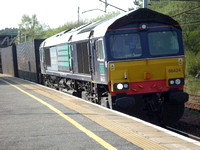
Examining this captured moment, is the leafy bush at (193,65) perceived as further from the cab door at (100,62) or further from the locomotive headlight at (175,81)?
the cab door at (100,62)

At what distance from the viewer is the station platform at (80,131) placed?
20.5 feet

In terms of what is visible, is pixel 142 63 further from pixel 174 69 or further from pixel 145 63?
pixel 174 69

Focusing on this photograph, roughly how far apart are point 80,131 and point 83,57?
18.7ft

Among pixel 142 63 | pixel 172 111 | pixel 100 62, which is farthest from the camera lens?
pixel 172 111

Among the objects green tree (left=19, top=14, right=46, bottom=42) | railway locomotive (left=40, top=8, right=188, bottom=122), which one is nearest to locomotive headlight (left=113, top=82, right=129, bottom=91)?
railway locomotive (left=40, top=8, right=188, bottom=122)

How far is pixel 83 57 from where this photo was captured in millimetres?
12773

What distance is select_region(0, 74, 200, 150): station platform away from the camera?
6.26 meters

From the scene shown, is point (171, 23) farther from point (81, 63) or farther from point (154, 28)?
point (81, 63)

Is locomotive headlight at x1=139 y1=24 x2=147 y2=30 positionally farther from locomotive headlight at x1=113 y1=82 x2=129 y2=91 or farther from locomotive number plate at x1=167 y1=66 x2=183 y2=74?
locomotive headlight at x1=113 y1=82 x2=129 y2=91

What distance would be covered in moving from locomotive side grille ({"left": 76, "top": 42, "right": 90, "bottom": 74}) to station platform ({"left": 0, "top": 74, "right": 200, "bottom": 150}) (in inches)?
87.6

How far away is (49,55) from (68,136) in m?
12.6

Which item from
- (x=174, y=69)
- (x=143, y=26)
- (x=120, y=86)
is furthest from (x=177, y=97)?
(x=143, y=26)

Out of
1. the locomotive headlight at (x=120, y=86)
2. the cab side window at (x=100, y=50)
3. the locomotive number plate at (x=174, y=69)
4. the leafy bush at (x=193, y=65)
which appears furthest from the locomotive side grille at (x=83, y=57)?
the leafy bush at (x=193, y=65)

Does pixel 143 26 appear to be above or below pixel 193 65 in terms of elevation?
above
